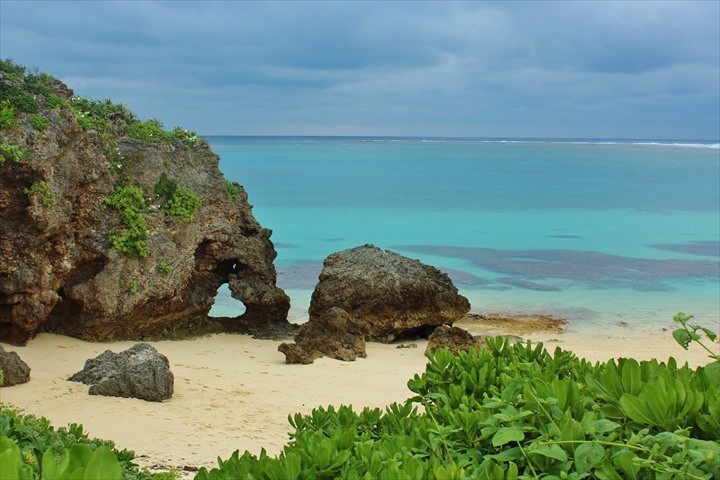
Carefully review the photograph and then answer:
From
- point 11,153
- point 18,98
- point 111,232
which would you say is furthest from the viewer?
point 111,232

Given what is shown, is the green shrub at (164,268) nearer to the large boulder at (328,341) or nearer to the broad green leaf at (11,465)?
the large boulder at (328,341)

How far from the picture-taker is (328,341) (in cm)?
1133

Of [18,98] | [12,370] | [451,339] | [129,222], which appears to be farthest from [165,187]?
[451,339]

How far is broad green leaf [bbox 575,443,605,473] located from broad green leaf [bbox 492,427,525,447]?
0.68 ft

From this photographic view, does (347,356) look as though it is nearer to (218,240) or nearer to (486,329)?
(218,240)

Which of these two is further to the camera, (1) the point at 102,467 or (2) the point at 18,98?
(2) the point at 18,98

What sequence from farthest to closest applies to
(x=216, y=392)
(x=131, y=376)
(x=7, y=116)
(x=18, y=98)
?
1. (x=18, y=98)
2. (x=7, y=116)
3. (x=216, y=392)
4. (x=131, y=376)

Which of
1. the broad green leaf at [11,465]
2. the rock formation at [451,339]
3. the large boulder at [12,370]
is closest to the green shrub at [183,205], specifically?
the large boulder at [12,370]

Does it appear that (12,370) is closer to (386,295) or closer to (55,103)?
(55,103)

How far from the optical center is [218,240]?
1254 cm

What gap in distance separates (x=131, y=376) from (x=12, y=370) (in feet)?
4.49

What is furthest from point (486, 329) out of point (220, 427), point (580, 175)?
point (580, 175)

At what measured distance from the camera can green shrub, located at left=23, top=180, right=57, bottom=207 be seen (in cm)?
967

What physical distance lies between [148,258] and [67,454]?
9.57 metres
